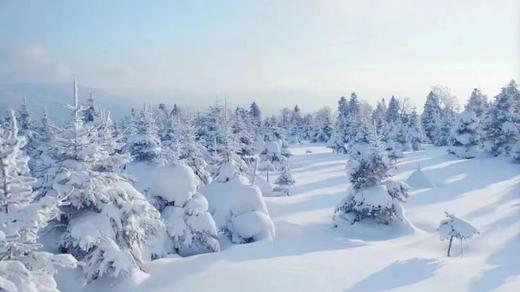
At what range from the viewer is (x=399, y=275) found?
17.0 metres

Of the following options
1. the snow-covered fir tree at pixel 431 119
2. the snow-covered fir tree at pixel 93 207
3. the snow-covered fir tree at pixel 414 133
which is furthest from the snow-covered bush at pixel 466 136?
the snow-covered fir tree at pixel 93 207

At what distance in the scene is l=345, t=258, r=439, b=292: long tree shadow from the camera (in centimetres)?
1537

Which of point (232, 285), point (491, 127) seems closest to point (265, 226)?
point (232, 285)

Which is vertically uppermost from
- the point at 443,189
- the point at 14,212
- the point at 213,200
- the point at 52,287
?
the point at 14,212

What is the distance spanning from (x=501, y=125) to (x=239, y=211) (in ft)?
139

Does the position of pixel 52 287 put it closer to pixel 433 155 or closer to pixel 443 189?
pixel 443 189

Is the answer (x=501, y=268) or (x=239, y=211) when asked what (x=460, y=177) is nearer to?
(x=501, y=268)

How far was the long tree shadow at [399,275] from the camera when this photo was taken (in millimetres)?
15367

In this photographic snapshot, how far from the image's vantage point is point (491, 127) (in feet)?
176

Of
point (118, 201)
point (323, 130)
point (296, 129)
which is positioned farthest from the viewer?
point (296, 129)

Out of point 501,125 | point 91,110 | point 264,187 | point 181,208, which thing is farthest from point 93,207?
point 501,125

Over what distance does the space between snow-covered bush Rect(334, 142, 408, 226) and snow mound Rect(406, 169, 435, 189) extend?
1415cm

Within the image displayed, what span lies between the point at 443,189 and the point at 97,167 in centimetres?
3364

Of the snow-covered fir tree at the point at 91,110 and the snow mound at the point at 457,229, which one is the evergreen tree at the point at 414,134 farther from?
the snow mound at the point at 457,229
